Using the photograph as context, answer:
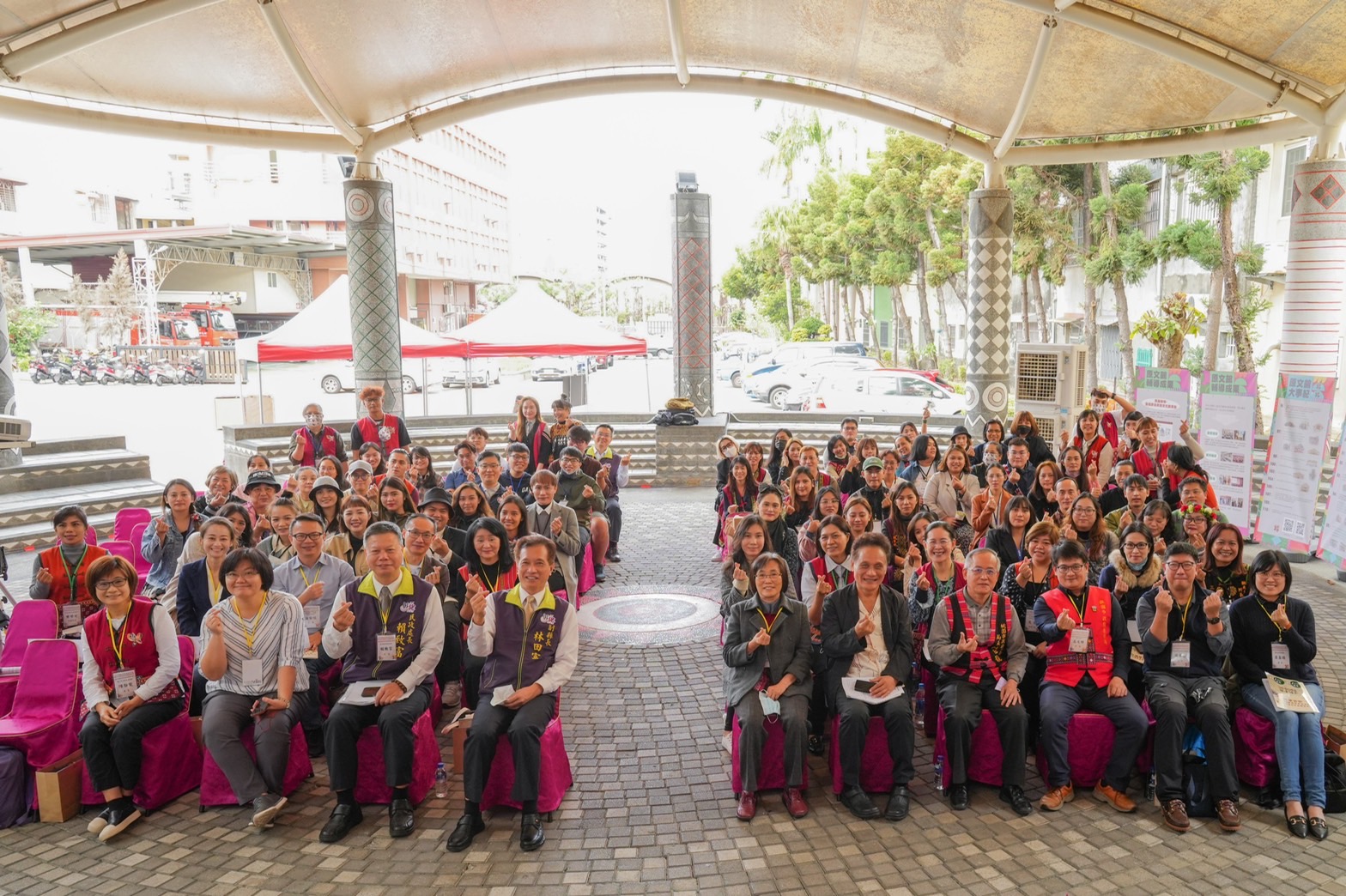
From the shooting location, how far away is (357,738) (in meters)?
4.81

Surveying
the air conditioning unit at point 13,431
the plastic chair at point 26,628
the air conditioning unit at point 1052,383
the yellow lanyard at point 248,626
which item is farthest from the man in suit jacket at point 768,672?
the air conditioning unit at point 1052,383

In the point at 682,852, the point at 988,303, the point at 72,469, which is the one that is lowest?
the point at 682,852

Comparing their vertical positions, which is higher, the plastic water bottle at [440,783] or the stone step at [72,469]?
the stone step at [72,469]

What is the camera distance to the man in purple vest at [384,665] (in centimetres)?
471

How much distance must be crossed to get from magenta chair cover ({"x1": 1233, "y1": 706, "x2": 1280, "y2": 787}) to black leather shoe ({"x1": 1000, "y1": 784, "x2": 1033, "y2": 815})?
3.65ft

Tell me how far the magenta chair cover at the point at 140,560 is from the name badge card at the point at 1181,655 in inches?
271

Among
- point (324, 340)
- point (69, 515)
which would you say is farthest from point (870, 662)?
point (324, 340)

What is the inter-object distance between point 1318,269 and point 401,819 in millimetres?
10484

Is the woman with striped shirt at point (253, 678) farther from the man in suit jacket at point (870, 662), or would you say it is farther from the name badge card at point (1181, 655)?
the name badge card at point (1181, 655)

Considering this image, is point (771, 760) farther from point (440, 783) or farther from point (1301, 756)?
point (1301, 756)

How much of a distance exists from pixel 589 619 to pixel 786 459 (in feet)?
8.45

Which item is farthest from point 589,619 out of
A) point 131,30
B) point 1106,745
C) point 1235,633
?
point 131,30

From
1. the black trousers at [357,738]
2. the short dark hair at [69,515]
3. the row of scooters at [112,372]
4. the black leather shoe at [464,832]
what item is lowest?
the black leather shoe at [464,832]

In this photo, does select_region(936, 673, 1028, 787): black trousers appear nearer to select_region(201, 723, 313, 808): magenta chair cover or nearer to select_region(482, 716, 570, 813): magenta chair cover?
select_region(482, 716, 570, 813): magenta chair cover
